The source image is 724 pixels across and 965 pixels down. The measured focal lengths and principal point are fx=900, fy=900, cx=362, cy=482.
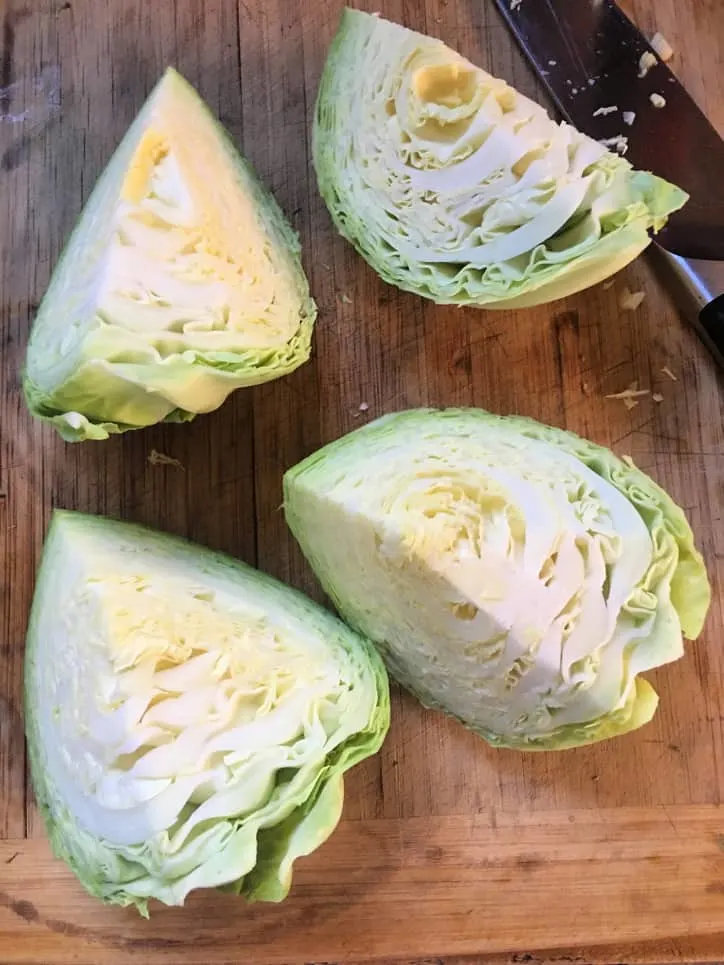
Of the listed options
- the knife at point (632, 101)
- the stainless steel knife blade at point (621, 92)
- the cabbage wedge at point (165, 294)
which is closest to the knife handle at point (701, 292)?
the knife at point (632, 101)

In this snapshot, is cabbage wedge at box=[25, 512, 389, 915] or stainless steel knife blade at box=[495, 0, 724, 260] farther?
stainless steel knife blade at box=[495, 0, 724, 260]

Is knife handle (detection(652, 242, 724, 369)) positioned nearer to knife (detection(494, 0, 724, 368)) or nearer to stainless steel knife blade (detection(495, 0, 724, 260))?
knife (detection(494, 0, 724, 368))

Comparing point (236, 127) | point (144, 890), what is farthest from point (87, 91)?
point (144, 890)

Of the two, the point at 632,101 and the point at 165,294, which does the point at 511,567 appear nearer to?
the point at 165,294

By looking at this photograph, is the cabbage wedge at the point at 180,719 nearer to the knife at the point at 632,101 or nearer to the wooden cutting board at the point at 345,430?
the wooden cutting board at the point at 345,430

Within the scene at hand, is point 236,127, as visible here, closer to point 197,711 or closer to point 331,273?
point 331,273

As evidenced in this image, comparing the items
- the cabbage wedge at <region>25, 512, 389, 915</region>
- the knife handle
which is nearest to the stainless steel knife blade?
the knife handle
